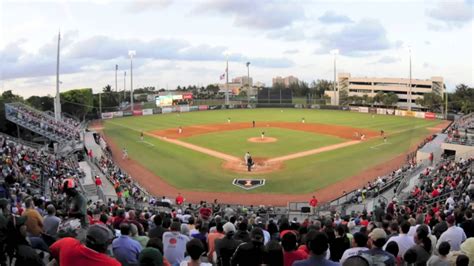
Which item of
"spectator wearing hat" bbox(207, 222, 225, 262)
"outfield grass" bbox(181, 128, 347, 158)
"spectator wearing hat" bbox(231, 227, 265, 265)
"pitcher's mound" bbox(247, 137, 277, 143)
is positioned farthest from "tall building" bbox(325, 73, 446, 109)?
"spectator wearing hat" bbox(231, 227, 265, 265)

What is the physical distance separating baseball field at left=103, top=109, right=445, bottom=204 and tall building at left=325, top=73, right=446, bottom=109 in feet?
138

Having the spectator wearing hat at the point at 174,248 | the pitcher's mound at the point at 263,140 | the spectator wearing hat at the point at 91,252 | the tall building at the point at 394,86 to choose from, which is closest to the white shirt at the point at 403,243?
the spectator wearing hat at the point at 174,248

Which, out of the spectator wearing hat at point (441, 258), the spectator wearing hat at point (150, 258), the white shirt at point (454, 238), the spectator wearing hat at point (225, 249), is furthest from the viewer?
the white shirt at point (454, 238)

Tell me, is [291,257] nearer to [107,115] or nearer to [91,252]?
[91,252]

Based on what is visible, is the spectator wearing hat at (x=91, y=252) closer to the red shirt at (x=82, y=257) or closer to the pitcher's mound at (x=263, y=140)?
the red shirt at (x=82, y=257)

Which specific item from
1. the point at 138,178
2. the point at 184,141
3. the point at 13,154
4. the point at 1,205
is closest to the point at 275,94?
the point at 184,141

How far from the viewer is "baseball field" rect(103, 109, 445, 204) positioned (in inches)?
1216

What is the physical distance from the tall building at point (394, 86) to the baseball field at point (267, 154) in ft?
138

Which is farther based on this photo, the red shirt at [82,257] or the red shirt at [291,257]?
the red shirt at [291,257]

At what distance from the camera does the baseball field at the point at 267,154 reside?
101 feet

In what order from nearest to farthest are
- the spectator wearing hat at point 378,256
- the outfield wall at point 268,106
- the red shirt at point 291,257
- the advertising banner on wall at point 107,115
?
the spectator wearing hat at point 378,256, the red shirt at point 291,257, the outfield wall at point 268,106, the advertising banner on wall at point 107,115

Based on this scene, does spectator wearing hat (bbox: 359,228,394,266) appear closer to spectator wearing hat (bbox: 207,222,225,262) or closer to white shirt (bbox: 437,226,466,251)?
white shirt (bbox: 437,226,466,251)

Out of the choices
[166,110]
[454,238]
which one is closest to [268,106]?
[166,110]

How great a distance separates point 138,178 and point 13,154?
914cm
